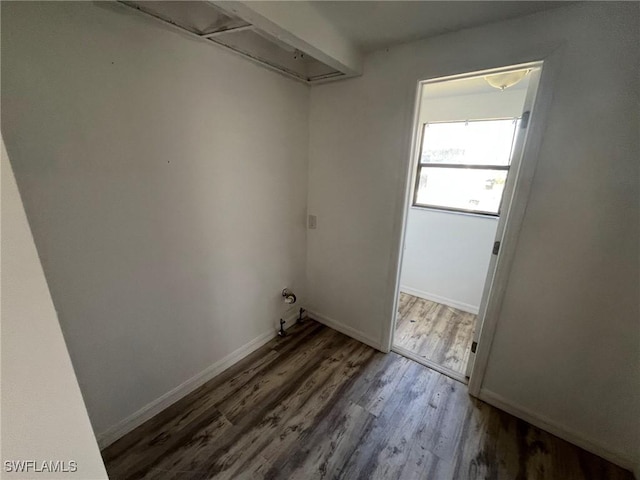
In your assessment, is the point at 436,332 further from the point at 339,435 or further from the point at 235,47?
the point at 235,47

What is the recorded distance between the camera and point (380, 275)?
85.9 inches

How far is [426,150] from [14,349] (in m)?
3.43

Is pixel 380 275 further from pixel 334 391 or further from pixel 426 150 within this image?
pixel 426 150

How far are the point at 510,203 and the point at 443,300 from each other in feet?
5.99

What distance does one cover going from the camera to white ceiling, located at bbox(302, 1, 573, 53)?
1.30 meters

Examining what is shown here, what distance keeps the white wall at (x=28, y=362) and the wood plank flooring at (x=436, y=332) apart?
230 cm

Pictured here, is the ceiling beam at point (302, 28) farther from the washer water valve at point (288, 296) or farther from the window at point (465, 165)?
the washer water valve at point (288, 296)

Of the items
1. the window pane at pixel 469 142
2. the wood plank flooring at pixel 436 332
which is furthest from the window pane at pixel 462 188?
the wood plank flooring at pixel 436 332

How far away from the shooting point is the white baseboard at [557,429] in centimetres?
145

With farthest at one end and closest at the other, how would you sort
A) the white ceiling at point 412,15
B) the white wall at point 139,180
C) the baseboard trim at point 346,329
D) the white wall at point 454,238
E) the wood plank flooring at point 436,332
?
1. the white wall at point 454,238
2. the baseboard trim at point 346,329
3. the wood plank flooring at point 436,332
4. the white ceiling at point 412,15
5. the white wall at point 139,180

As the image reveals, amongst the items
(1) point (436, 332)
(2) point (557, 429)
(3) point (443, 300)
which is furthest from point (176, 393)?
(3) point (443, 300)

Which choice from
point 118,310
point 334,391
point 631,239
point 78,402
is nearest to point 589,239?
point 631,239

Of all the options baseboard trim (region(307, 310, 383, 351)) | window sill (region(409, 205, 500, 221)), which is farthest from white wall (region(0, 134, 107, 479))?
window sill (region(409, 205, 500, 221))

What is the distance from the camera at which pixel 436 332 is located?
2.57 metres
